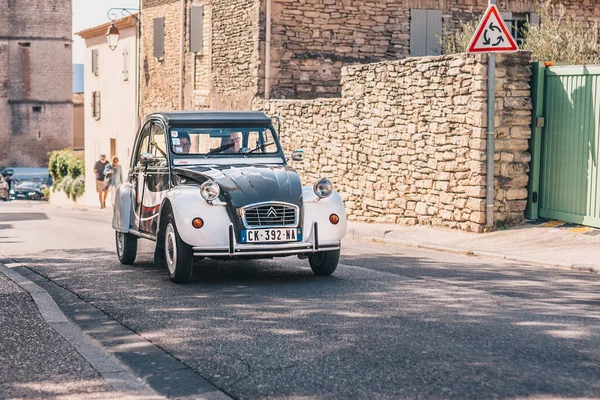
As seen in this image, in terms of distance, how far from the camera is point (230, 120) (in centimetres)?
1116

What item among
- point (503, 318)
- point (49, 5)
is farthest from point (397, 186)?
point (49, 5)

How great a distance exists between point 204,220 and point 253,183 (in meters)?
0.62

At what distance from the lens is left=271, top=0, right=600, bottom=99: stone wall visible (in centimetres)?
2406

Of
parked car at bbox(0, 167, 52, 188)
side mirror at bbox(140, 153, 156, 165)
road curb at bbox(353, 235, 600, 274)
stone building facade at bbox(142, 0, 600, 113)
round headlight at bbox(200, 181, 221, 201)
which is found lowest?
parked car at bbox(0, 167, 52, 188)

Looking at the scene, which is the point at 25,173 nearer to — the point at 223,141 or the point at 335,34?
the point at 335,34

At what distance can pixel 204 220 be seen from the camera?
9305 millimetres

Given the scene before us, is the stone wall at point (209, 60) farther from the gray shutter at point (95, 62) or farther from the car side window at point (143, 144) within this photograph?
the car side window at point (143, 144)

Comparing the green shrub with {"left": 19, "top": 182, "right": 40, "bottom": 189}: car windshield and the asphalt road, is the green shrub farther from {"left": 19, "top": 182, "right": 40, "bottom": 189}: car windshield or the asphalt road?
{"left": 19, "top": 182, "right": 40, "bottom": 189}: car windshield

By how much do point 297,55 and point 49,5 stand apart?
5481cm

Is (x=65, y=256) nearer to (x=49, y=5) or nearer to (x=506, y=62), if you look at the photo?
(x=506, y=62)

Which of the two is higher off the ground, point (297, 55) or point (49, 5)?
point (49, 5)

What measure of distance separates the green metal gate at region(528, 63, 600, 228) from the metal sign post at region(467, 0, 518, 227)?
2.13 feet

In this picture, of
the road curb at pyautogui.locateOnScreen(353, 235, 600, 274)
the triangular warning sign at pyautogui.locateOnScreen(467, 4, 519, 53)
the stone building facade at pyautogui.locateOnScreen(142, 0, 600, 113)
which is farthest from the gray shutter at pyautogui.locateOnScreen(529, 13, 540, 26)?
the triangular warning sign at pyautogui.locateOnScreen(467, 4, 519, 53)

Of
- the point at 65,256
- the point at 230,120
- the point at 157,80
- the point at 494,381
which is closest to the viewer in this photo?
the point at 494,381
